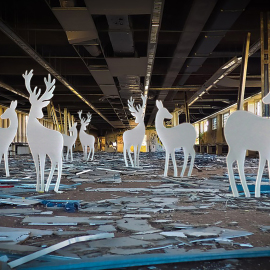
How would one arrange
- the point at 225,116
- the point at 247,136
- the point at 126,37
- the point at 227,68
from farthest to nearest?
1. the point at 225,116
2. the point at 227,68
3. the point at 126,37
4. the point at 247,136

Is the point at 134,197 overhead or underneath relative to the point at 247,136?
underneath

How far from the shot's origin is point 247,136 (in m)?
5.08

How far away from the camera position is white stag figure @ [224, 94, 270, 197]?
4992 millimetres

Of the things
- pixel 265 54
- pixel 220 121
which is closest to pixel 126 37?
pixel 265 54

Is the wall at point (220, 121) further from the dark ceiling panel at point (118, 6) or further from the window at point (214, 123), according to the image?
the dark ceiling panel at point (118, 6)

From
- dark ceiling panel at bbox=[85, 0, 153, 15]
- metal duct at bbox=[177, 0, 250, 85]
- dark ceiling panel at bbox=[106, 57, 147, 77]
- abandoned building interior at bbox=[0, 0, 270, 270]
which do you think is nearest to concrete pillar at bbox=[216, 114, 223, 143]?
abandoned building interior at bbox=[0, 0, 270, 270]

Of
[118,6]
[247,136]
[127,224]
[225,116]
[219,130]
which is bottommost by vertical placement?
[127,224]

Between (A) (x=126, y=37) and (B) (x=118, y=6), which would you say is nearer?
(B) (x=118, y=6)

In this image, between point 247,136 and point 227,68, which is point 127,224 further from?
point 227,68

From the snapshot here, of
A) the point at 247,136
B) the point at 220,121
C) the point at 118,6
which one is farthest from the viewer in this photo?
the point at 220,121

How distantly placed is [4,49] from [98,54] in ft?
12.6

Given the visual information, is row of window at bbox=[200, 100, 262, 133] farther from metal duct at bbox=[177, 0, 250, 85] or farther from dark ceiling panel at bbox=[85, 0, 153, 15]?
dark ceiling panel at bbox=[85, 0, 153, 15]

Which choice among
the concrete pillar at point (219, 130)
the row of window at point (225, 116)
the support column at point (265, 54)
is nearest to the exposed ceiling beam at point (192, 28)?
the support column at point (265, 54)

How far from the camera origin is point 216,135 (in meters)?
34.3
